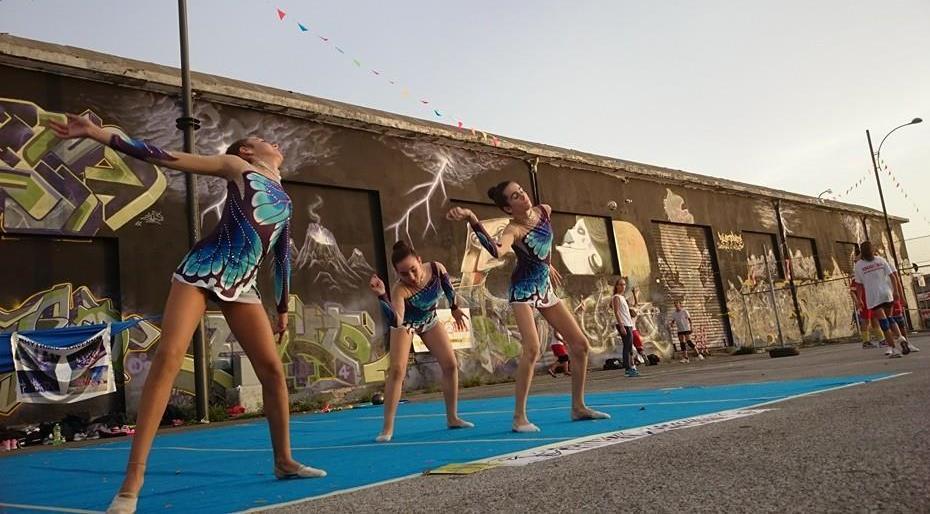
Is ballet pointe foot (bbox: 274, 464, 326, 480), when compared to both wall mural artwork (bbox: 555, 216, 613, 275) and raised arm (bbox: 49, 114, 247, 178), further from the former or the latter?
wall mural artwork (bbox: 555, 216, 613, 275)

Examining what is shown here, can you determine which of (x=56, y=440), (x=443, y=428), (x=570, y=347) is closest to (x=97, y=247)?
(x=56, y=440)

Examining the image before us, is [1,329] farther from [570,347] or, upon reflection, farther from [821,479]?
[821,479]

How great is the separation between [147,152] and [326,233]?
503 inches

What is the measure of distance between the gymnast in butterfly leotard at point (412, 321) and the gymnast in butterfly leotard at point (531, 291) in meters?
0.74

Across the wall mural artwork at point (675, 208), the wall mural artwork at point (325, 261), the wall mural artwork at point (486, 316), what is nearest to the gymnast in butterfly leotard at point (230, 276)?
the wall mural artwork at point (325, 261)

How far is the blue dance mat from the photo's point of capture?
3.65m

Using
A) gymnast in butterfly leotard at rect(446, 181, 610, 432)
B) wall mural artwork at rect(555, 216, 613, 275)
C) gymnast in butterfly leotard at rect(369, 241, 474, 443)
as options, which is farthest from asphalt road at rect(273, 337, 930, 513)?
wall mural artwork at rect(555, 216, 613, 275)

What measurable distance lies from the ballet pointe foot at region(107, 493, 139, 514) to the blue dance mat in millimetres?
275

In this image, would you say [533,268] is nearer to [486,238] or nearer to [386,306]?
[486,238]

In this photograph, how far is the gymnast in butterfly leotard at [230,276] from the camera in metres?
3.25

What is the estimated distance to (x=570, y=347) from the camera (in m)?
5.61

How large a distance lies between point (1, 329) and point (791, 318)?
96.7 ft

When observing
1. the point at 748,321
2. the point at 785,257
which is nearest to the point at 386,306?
the point at 748,321

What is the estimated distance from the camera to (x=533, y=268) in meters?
5.65
